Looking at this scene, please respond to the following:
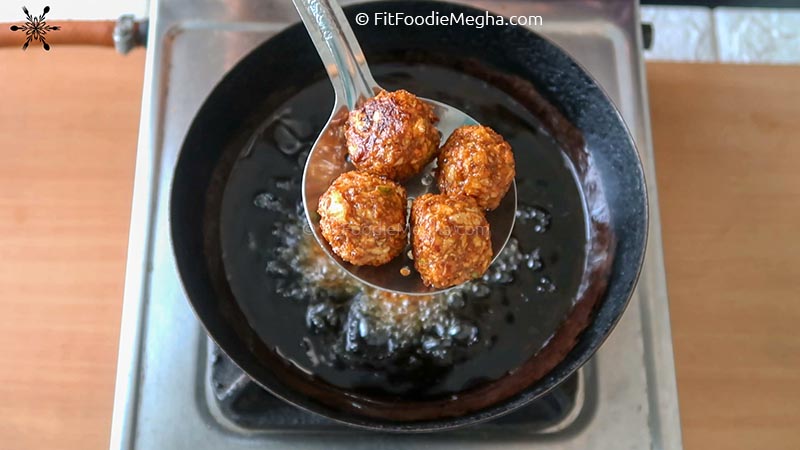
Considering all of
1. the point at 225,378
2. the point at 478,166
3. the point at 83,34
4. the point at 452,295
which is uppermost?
the point at 83,34

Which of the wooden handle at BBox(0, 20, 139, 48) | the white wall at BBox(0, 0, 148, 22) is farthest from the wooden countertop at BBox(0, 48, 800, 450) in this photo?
the white wall at BBox(0, 0, 148, 22)

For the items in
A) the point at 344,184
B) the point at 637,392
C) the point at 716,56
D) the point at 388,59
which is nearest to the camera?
the point at 344,184

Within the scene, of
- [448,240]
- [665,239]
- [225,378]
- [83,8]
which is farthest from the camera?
[83,8]

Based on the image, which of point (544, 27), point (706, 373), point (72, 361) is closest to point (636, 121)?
point (544, 27)

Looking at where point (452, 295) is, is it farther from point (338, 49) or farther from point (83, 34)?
point (83, 34)

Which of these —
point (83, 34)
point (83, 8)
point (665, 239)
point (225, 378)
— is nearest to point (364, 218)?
point (225, 378)

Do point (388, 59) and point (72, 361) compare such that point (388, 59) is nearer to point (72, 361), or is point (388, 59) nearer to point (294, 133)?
point (294, 133)

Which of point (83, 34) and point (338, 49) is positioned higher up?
point (83, 34)
